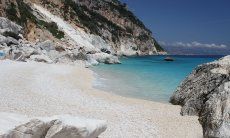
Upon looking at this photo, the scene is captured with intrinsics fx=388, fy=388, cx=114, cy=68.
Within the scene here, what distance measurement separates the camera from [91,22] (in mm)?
111438

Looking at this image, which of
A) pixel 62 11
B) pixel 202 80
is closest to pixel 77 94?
pixel 202 80

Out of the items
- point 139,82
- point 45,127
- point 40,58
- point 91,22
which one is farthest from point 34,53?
point 91,22

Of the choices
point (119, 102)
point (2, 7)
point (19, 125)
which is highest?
point (2, 7)

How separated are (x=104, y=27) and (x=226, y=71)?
104142mm

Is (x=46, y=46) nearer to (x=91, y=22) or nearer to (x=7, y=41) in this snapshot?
(x=7, y=41)

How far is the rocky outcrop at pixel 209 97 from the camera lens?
11523 millimetres

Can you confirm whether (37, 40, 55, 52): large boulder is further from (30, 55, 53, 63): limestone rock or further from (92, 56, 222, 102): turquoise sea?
(30, 55, 53, 63): limestone rock

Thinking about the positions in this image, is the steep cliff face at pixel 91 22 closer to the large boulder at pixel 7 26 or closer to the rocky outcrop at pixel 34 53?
the large boulder at pixel 7 26

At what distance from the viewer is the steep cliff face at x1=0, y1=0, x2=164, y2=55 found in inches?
2520

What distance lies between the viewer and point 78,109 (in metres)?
15.2

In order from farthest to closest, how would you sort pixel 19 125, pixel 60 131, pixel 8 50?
pixel 8 50
pixel 60 131
pixel 19 125

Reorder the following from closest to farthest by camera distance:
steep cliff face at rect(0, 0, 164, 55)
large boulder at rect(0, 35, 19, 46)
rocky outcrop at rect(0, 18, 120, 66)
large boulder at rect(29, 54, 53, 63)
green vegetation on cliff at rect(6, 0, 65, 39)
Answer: rocky outcrop at rect(0, 18, 120, 66), large boulder at rect(29, 54, 53, 63), large boulder at rect(0, 35, 19, 46), green vegetation on cliff at rect(6, 0, 65, 39), steep cliff face at rect(0, 0, 164, 55)

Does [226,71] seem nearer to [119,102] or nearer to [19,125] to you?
[119,102]

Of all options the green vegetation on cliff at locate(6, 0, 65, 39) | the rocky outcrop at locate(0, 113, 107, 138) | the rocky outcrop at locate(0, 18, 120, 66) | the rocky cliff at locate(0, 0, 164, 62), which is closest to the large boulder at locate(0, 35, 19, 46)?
the rocky outcrop at locate(0, 18, 120, 66)
